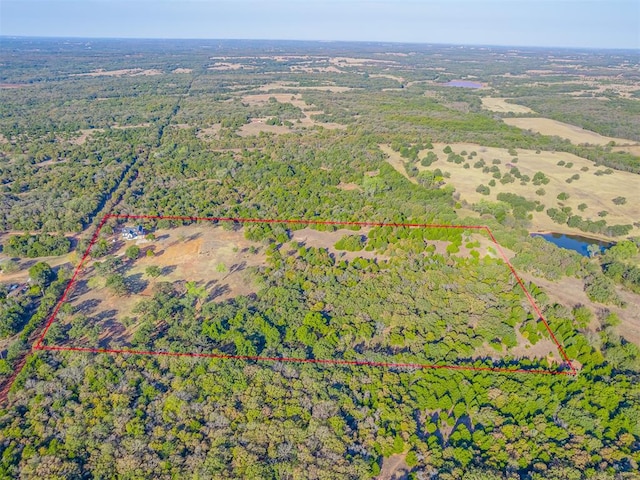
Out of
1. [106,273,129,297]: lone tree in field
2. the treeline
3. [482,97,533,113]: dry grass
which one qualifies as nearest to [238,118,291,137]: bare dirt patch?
the treeline

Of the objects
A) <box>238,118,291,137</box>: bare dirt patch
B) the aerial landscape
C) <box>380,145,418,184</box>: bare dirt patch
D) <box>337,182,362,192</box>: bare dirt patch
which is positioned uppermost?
<box>238,118,291,137</box>: bare dirt patch

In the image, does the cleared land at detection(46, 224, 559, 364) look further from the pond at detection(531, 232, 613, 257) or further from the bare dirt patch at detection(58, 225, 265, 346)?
the pond at detection(531, 232, 613, 257)

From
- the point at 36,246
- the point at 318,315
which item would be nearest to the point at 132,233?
the point at 36,246

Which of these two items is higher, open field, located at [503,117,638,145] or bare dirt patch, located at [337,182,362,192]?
open field, located at [503,117,638,145]

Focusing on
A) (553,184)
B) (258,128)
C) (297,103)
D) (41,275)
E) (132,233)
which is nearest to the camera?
(41,275)

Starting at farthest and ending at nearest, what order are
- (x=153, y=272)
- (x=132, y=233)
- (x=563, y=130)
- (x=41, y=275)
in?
(x=563, y=130) → (x=132, y=233) → (x=153, y=272) → (x=41, y=275)

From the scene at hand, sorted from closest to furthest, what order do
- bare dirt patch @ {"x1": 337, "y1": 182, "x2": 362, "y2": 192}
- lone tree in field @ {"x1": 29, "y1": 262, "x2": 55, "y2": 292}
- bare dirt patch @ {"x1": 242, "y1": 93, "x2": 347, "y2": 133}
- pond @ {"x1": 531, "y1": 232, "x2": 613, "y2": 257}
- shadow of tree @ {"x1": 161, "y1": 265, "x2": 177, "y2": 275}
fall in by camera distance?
lone tree in field @ {"x1": 29, "y1": 262, "x2": 55, "y2": 292} < shadow of tree @ {"x1": 161, "y1": 265, "x2": 177, "y2": 275} < pond @ {"x1": 531, "y1": 232, "x2": 613, "y2": 257} < bare dirt patch @ {"x1": 337, "y1": 182, "x2": 362, "y2": 192} < bare dirt patch @ {"x1": 242, "y1": 93, "x2": 347, "y2": 133}

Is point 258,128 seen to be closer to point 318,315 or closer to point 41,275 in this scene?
point 41,275

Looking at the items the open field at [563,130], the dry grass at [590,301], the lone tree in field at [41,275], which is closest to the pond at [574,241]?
the dry grass at [590,301]

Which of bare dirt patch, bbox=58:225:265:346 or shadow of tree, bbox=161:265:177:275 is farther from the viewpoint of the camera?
shadow of tree, bbox=161:265:177:275
